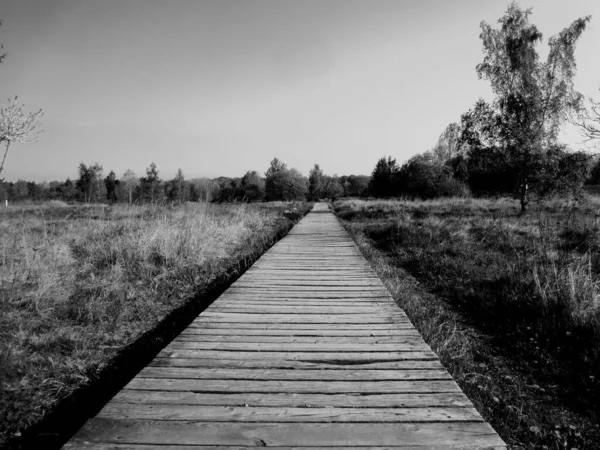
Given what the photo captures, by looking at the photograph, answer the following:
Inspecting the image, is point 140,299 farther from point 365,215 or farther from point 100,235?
point 365,215

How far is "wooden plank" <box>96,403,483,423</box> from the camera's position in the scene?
173 cm

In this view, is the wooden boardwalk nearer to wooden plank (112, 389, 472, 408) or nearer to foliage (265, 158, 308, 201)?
wooden plank (112, 389, 472, 408)

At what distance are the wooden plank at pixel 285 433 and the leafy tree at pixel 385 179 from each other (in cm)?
4516

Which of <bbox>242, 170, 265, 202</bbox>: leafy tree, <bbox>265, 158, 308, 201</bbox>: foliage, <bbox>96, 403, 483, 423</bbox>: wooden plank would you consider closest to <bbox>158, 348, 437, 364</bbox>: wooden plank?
<bbox>96, 403, 483, 423</bbox>: wooden plank

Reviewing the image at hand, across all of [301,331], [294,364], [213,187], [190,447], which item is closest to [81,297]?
[301,331]

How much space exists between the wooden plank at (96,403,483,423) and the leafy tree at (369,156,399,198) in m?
45.0

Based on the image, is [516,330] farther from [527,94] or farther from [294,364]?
[527,94]

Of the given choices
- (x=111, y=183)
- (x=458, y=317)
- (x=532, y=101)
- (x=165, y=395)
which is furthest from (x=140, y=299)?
(x=111, y=183)

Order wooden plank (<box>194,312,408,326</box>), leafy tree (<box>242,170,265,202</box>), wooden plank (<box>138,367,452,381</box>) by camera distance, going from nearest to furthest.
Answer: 1. wooden plank (<box>138,367,452,381</box>)
2. wooden plank (<box>194,312,408,326</box>)
3. leafy tree (<box>242,170,265,202</box>)

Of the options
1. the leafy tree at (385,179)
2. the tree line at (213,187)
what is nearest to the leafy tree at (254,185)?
the tree line at (213,187)

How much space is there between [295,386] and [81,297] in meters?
3.44

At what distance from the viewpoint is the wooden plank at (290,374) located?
215cm

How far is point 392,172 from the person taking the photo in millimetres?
48094

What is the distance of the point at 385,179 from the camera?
48.3m
